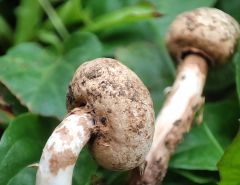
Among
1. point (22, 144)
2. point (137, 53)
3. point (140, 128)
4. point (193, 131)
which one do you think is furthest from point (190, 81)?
point (22, 144)

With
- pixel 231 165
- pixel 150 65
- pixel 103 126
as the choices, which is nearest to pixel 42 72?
pixel 150 65

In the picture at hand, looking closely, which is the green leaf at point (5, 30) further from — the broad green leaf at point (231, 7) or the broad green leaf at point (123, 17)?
the broad green leaf at point (231, 7)

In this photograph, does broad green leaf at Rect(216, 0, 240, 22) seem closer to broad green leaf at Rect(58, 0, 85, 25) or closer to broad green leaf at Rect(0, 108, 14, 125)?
broad green leaf at Rect(58, 0, 85, 25)

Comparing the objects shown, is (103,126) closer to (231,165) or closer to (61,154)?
(61,154)

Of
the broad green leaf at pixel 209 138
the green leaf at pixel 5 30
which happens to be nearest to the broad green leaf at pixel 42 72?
the green leaf at pixel 5 30

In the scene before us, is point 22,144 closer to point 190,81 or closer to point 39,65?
point 39,65

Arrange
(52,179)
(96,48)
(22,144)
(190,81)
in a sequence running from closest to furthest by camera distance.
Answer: (52,179), (22,144), (190,81), (96,48)
